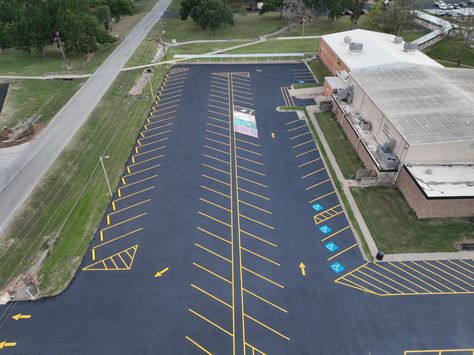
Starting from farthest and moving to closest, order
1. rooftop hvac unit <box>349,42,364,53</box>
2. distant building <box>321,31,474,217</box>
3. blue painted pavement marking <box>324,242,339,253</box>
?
1. rooftop hvac unit <box>349,42,364,53</box>
2. distant building <box>321,31,474,217</box>
3. blue painted pavement marking <box>324,242,339,253</box>

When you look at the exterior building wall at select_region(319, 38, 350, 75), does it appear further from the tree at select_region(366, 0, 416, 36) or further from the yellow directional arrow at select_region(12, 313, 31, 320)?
the yellow directional arrow at select_region(12, 313, 31, 320)

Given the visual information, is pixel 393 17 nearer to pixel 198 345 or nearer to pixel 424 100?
pixel 424 100

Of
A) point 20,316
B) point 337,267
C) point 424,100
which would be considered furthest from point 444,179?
point 20,316

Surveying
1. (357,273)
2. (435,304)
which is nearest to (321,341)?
(357,273)

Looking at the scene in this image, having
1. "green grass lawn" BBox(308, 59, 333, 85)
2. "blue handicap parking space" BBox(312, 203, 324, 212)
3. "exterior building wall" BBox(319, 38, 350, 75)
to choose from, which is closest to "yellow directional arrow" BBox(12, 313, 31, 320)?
"blue handicap parking space" BBox(312, 203, 324, 212)

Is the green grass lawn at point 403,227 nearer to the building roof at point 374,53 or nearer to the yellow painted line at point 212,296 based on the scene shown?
the yellow painted line at point 212,296

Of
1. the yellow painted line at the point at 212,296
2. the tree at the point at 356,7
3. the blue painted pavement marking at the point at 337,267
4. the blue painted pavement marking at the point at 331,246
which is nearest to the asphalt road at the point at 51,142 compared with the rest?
the yellow painted line at the point at 212,296

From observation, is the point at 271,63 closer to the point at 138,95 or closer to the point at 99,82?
the point at 138,95
